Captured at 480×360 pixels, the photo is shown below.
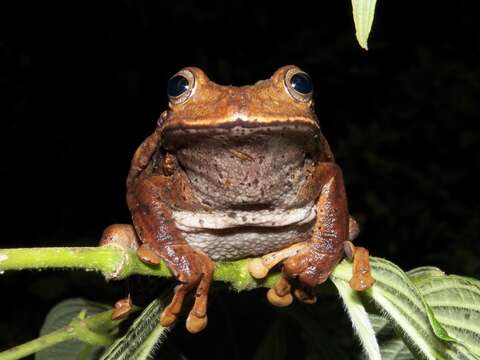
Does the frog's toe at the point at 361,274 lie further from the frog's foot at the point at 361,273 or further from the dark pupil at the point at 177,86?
the dark pupil at the point at 177,86

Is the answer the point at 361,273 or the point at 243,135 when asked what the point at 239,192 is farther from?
the point at 361,273

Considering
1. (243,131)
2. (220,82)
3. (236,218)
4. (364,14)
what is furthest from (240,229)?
(220,82)

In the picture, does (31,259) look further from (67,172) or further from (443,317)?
(67,172)

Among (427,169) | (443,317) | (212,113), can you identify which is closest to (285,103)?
(212,113)

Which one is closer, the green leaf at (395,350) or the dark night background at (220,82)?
the green leaf at (395,350)

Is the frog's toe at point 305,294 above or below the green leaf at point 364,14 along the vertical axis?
below

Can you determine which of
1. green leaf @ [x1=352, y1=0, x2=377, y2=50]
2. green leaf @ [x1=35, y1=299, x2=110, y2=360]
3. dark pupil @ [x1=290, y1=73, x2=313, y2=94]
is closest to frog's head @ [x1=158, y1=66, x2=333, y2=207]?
dark pupil @ [x1=290, y1=73, x2=313, y2=94]

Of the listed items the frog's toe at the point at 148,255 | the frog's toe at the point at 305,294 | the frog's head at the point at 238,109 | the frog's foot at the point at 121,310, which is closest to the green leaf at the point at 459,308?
the frog's toe at the point at 305,294
